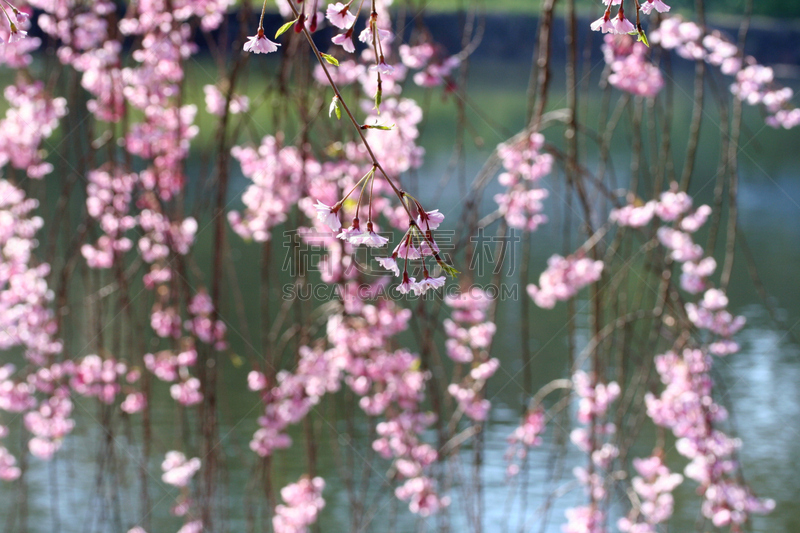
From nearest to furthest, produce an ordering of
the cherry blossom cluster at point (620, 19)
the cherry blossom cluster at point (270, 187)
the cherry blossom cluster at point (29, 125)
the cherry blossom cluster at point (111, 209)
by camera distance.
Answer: the cherry blossom cluster at point (620, 19) → the cherry blossom cluster at point (111, 209) → the cherry blossom cluster at point (270, 187) → the cherry blossom cluster at point (29, 125)

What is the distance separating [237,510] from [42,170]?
101 inches

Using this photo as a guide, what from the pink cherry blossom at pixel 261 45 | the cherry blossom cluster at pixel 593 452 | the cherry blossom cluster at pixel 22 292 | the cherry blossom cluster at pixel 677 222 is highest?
the pink cherry blossom at pixel 261 45

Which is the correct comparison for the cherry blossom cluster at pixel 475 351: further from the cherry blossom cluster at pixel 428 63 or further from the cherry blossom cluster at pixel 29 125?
the cherry blossom cluster at pixel 29 125

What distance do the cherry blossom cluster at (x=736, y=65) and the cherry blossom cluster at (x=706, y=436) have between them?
618 mm

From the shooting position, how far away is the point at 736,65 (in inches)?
77.1

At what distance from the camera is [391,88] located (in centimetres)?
200

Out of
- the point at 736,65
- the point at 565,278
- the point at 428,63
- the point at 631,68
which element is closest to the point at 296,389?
the point at 565,278

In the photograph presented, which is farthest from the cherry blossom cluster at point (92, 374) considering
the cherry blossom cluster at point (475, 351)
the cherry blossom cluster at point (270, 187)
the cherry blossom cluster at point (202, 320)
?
the cherry blossom cluster at point (475, 351)

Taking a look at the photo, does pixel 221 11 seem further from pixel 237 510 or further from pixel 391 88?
pixel 237 510

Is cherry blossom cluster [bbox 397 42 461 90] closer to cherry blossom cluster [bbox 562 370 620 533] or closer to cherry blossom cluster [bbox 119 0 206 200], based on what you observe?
cherry blossom cluster [bbox 119 0 206 200]


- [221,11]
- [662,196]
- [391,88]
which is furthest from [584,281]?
[221,11]

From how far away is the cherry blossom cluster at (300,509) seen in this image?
2111 mm

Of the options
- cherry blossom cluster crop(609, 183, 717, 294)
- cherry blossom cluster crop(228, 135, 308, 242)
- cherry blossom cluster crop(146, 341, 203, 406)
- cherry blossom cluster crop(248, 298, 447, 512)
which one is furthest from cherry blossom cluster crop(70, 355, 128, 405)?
cherry blossom cluster crop(609, 183, 717, 294)

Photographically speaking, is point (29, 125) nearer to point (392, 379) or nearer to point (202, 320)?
point (202, 320)
